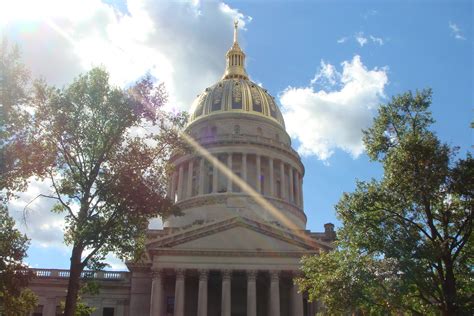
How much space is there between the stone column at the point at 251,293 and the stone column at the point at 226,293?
163 cm

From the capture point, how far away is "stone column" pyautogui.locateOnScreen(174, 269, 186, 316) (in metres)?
42.9

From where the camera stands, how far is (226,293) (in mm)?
43625

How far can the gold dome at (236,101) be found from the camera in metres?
72.5

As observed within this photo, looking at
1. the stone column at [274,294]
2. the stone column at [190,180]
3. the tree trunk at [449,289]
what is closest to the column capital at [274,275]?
the stone column at [274,294]

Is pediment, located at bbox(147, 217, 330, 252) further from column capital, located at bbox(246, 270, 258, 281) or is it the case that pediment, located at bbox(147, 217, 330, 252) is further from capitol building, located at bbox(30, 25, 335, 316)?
column capital, located at bbox(246, 270, 258, 281)

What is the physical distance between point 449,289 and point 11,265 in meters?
20.1

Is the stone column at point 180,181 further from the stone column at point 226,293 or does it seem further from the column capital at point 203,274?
the stone column at point 226,293

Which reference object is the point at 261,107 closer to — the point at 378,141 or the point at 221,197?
the point at 221,197

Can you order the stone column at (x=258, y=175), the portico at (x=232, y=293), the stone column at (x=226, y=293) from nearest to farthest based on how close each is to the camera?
1. the stone column at (x=226, y=293)
2. the portico at (x=232, y=293)
3. the stone column at (x=258, y=175)

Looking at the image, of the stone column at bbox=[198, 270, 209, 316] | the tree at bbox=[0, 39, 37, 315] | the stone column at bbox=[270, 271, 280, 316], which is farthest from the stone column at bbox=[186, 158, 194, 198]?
the tree at bbox=[0, 39, 37, 315]

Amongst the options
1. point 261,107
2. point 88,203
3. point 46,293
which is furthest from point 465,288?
point 261,107

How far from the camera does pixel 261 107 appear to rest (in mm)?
73375

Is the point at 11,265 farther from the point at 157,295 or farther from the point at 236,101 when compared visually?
the point at 236,101

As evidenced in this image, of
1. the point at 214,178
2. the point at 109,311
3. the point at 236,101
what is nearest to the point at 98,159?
the point at 109,311
